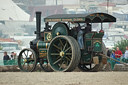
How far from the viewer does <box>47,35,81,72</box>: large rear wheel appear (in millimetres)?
11992

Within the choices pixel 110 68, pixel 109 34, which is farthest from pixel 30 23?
pixel 110 68

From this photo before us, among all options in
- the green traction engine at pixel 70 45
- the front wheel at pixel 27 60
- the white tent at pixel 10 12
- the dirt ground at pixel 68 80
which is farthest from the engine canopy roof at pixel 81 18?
the white tent at pixel 10 12

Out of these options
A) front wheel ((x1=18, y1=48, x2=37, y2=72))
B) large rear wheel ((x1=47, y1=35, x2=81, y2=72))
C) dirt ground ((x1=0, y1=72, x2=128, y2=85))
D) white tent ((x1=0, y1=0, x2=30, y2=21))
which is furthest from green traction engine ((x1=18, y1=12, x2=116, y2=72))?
white tent ((x1=0, y1=0, x2=30, y2=21))

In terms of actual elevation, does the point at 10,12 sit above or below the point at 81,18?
below

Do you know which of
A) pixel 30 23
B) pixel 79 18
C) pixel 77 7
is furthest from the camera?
pixel 77 7

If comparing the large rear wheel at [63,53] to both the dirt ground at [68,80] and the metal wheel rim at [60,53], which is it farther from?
the dirt ground at [68,80]

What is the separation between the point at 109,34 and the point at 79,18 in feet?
366

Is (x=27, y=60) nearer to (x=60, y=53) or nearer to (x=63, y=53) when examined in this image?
(x=60, y=53)

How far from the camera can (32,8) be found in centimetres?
15412

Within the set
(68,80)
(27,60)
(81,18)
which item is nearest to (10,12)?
(27,60)

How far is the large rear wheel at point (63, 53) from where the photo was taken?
1199cm

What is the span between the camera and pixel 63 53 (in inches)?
485

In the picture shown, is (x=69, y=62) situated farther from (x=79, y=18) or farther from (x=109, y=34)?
(x=109, y=34)

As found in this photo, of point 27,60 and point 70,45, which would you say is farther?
point 27,60
